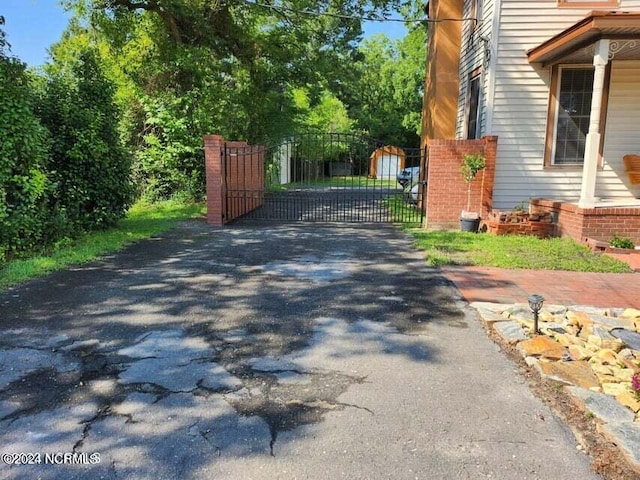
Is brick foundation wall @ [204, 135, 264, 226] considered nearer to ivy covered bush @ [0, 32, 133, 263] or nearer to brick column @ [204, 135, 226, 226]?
brick column @ [204, 135, 226, 226]

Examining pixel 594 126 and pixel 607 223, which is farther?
pixel 607 223

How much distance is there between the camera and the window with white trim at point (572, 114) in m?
Answer: 8.95

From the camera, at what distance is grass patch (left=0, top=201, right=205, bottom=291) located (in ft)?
18.8

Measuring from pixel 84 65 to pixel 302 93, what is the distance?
18.4 m

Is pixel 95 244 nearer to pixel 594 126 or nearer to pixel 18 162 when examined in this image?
pixel 18 162

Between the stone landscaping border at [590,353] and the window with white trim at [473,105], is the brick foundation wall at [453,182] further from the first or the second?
the stone landscaping border at [590,353]

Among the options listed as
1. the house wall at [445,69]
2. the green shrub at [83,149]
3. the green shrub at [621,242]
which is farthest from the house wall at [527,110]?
the green shrub at [83,149]

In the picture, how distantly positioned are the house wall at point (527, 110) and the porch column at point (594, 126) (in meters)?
1.58

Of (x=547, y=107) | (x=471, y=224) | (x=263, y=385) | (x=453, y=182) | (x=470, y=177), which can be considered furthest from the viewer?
(x=453, y=182)

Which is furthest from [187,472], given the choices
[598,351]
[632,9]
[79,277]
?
[632,9]

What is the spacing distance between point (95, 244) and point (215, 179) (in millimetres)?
3520

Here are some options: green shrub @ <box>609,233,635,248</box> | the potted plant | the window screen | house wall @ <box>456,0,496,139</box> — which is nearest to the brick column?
the potted plant

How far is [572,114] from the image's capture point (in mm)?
9062

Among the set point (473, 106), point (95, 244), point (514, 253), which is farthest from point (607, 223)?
point (95, 244)
